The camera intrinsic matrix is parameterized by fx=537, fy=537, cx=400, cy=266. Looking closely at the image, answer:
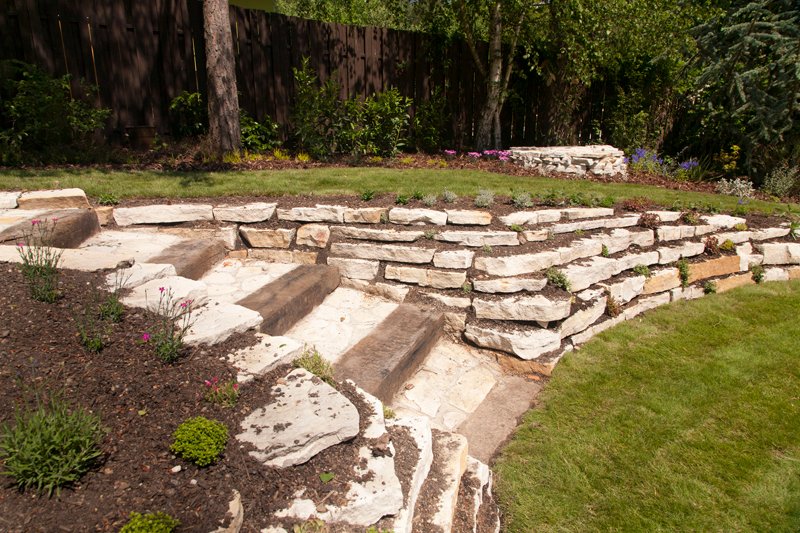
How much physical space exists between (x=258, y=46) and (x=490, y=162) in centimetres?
381

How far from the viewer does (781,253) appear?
5812 millimetres

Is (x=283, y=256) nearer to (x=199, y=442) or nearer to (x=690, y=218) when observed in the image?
(x=199, y=442)

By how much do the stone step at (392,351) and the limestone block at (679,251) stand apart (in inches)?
93.9

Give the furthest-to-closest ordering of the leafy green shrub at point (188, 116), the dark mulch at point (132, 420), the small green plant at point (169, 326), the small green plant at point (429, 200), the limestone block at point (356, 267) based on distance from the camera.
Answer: the leafy green shrub at point (188, 116) → the small green plant at point (429, 200) → the limestone block at point (356, 267) → the small green plant at point (169, 326) → the dark mulch at point (132, 420)

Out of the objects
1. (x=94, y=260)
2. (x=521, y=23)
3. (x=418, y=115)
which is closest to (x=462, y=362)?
(x=94, y=260)

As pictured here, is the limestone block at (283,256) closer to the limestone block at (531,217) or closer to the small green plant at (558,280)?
the limestone block at (531,217)

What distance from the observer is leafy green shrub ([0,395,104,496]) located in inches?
67.1

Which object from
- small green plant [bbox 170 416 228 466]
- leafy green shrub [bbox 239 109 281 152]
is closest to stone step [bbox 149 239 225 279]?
small green plant [bbox 170 416 228 466]

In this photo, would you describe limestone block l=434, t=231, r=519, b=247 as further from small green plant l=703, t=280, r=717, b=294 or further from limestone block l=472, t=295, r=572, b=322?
small green plant l=703, t=280, r=717, b=294

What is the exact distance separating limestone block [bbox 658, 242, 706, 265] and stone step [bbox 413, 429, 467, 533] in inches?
129

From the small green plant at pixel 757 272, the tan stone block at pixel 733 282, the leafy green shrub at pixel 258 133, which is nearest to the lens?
the tan stone block at pixel 733 282

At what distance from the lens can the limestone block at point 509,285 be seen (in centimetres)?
400

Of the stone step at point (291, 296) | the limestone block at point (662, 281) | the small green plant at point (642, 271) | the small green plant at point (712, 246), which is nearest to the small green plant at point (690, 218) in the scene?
the small green plant at point (712, 246)

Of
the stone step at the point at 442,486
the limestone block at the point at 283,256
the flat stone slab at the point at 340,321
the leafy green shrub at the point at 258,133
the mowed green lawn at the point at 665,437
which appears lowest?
the mowed green lawn at the point at 665,437
